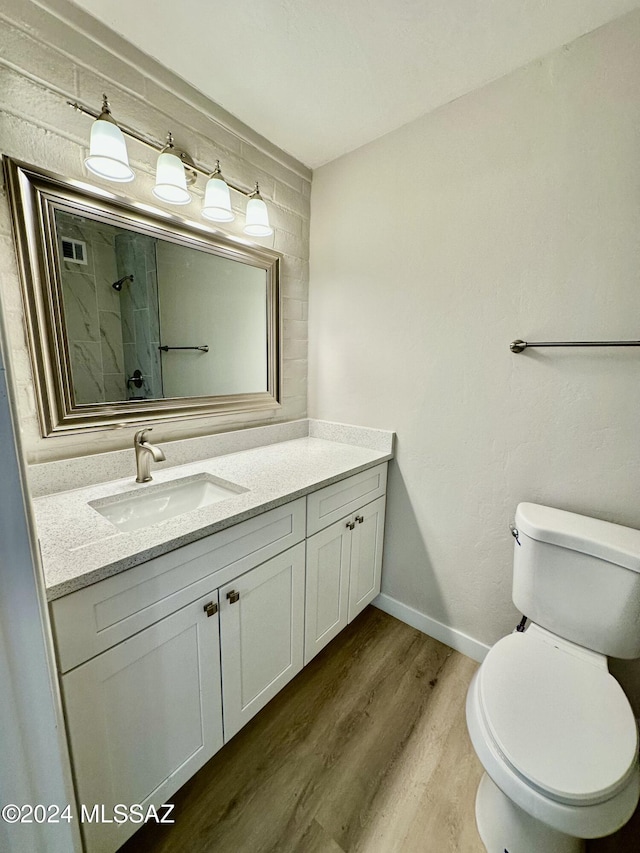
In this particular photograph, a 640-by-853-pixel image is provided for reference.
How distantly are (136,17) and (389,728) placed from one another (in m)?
2.48

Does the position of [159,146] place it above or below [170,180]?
above

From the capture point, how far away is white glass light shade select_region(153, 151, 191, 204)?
1190 mm

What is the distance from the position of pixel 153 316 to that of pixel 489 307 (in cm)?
129

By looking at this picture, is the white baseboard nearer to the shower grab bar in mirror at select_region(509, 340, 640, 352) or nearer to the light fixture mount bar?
the shower grab bar in mirror at select_region(509, 340, 640, 352)

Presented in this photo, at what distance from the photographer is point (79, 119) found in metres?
1.07

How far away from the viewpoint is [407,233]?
1544 millimetres

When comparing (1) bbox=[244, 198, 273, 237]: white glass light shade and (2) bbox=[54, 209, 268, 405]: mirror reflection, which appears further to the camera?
(1) bbox=[244, 198, 273, 237]: white glass light shade

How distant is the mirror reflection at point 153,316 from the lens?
3.73 ft

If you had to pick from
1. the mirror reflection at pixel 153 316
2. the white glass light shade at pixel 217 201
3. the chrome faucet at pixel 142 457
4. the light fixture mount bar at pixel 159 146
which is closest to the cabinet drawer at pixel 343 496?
the chrome faucet at pixel 142 457

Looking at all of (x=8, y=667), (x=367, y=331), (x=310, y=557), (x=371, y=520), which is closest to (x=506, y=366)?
(x=367, y=331)

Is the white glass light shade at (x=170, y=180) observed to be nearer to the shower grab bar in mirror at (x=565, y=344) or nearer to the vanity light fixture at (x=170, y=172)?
the vanity light fixture at (x=170, y=172)

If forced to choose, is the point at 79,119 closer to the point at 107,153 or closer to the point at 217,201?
the point at 107,153

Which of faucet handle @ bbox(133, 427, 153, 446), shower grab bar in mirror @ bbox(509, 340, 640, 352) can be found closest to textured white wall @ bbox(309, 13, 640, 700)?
shower grab bar in mirror @ bbox(509, 340, 640, 352)

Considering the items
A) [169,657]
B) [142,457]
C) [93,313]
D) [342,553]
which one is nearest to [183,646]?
[169,657]
